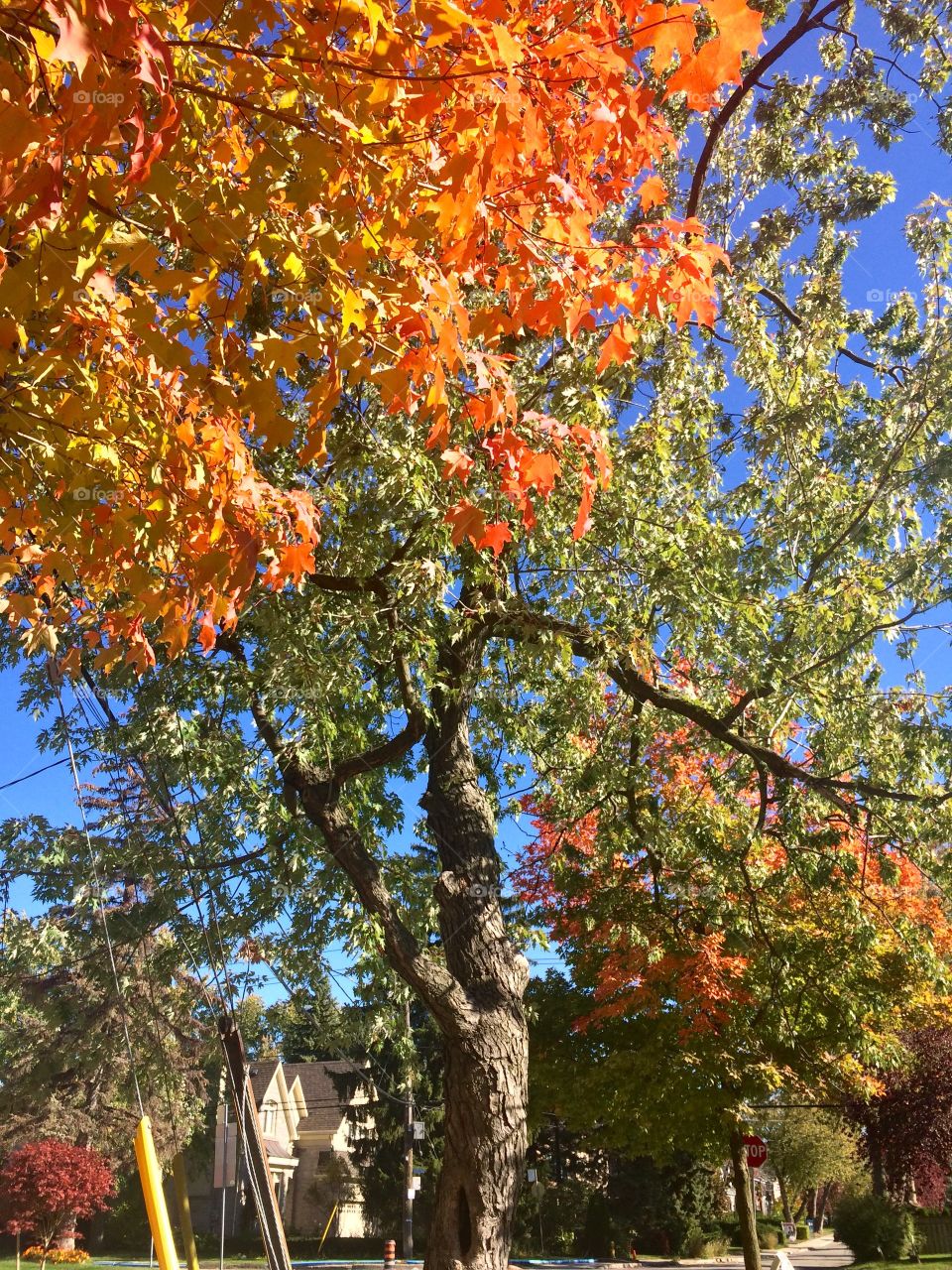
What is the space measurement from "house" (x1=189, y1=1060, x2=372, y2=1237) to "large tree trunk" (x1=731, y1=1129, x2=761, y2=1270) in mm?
19552

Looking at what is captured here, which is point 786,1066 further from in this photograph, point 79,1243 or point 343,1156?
point 79,1243

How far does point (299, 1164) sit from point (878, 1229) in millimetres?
25214

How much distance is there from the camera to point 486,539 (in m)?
3.58

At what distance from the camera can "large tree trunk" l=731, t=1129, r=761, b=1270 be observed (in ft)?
52.5

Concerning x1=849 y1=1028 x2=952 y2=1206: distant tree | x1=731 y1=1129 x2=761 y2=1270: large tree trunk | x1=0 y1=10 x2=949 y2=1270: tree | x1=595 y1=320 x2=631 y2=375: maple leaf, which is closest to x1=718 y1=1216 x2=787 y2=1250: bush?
x1=849 y1=1028 x2=952 y2=1206: distant tree

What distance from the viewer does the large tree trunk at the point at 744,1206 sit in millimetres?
16006

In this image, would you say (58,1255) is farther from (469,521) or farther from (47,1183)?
(469,521)

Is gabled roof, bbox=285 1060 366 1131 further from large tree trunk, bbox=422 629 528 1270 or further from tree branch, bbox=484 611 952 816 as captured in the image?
tree branch, bbox=484 611 952 816

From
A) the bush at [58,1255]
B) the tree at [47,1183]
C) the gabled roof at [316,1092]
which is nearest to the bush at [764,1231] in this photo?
the gabled roof at [316,1092]

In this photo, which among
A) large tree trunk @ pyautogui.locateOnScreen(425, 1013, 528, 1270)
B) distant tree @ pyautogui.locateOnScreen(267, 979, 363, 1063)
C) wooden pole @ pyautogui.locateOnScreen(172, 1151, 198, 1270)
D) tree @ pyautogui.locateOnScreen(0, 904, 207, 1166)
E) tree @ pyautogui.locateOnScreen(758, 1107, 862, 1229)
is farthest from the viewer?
tree @ pyautogui.locateOnScreen(758, 1107, 862, 1229)

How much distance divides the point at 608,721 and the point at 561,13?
6.49m

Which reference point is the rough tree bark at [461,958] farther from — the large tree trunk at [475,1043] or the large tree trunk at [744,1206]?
the large tree trunk at [744,1206]

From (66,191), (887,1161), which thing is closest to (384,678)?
(66,191)

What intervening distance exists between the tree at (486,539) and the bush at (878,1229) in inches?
728
